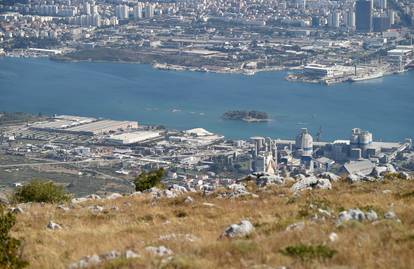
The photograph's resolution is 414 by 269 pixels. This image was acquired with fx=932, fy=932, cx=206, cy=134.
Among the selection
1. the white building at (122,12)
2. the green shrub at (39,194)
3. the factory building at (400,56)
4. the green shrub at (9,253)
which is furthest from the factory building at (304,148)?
the white building at (122,12)

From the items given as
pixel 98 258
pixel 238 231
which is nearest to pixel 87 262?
pixel 98 258

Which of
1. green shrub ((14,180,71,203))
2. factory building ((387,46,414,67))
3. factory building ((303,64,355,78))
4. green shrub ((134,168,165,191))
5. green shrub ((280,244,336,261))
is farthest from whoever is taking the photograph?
factory building ((387,46,414,67))

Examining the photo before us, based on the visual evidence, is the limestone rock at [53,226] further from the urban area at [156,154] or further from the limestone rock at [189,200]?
the urban area at [156,154]

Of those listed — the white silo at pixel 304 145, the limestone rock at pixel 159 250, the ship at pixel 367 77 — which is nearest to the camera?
the limestone rock at pixel 159 250

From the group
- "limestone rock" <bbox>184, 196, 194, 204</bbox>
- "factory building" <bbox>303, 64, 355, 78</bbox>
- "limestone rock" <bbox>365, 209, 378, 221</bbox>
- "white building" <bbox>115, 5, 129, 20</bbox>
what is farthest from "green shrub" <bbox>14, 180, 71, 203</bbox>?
"white building" <bbox>115, 5, 129, 20</bbox>

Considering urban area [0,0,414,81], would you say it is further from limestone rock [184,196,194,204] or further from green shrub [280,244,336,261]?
green shrub [280,244,336,261]

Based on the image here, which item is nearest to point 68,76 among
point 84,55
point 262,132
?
point 84,55
